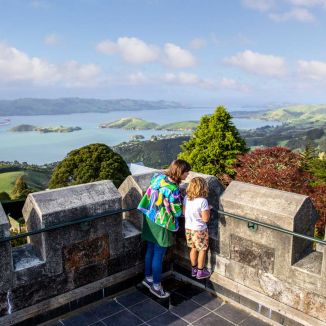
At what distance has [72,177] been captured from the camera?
93.0 feet

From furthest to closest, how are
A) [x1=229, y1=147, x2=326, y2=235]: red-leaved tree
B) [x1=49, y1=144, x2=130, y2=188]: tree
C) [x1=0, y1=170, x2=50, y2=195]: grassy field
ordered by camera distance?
1. [x1=0, y1=170, x2=50, y2=195]: grassy field
2. [x1=49, y1=144, x2=130, y2=188]: tree
3. [x1=229, y1=147, x2=326, y2=235]: red-leaved tree

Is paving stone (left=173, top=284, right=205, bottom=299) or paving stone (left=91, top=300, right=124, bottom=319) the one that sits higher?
paving stone (left=91, top=300, right=124, bottom=319)

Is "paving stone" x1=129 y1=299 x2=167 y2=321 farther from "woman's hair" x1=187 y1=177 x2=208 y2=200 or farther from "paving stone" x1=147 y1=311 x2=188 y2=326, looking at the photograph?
"woman's hair" x1=187 y1=177 x2=208 y2=200

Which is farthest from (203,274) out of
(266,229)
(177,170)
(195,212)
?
(177,170)

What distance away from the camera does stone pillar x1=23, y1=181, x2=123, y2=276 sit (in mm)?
3482

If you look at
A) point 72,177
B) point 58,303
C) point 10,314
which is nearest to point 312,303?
point 58,303

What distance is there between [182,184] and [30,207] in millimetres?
1852

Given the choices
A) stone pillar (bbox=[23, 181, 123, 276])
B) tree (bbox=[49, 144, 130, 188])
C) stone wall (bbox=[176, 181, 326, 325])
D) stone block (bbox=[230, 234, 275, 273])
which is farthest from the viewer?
tree (bbox=[49, 144, 130, 188])

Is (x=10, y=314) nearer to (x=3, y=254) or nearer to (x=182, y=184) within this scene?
(x=3, y=254)

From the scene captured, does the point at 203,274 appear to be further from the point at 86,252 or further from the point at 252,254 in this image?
the point at 86,252

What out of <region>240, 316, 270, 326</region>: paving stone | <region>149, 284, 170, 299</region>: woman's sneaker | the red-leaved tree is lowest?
the red-leaved tree

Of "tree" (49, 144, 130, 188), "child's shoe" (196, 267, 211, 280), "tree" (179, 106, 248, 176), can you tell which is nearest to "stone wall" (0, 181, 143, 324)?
"child's shoe" (196, 267, 211, 280)

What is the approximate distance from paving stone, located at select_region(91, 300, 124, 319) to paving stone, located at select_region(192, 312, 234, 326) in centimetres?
93

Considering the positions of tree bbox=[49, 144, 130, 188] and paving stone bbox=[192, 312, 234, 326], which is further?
tree bbox=[49, 144, 130, 188]
